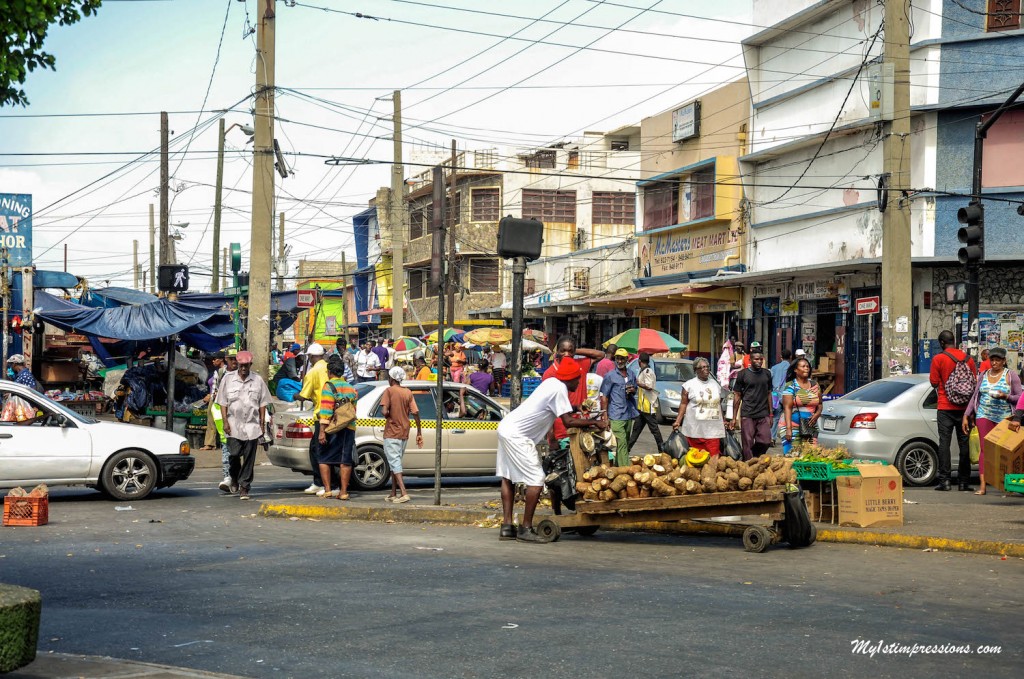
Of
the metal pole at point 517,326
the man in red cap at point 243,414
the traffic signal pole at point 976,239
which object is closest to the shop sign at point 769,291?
the traffic signal pole at point 976,239

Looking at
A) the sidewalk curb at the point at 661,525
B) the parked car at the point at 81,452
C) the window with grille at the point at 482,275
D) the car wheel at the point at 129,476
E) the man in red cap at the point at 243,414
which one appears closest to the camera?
the sidewalk curb at the point at 661,525

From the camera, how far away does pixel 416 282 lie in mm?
68812

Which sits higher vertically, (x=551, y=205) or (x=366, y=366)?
(x=551, y=205)

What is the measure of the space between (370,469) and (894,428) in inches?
293

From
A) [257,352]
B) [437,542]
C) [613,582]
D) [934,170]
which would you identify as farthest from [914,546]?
[934,170]

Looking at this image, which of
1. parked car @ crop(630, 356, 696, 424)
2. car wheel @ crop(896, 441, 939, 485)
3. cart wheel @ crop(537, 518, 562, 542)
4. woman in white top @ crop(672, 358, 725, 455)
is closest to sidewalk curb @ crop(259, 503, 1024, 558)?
cart wheel @ crop(537, 518, 562, 542)

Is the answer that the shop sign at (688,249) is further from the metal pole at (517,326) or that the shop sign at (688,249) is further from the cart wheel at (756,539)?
the cart wheel at (756,539)

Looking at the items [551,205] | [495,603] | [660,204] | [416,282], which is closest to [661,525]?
[495,603]

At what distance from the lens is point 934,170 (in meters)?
27.3

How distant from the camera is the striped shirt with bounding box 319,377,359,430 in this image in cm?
1438

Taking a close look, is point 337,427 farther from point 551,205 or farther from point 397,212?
point 551,205

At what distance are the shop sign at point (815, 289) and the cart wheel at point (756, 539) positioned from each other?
21.0 meters

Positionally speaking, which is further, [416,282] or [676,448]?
[416,282]

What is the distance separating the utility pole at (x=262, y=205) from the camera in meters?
21.7
